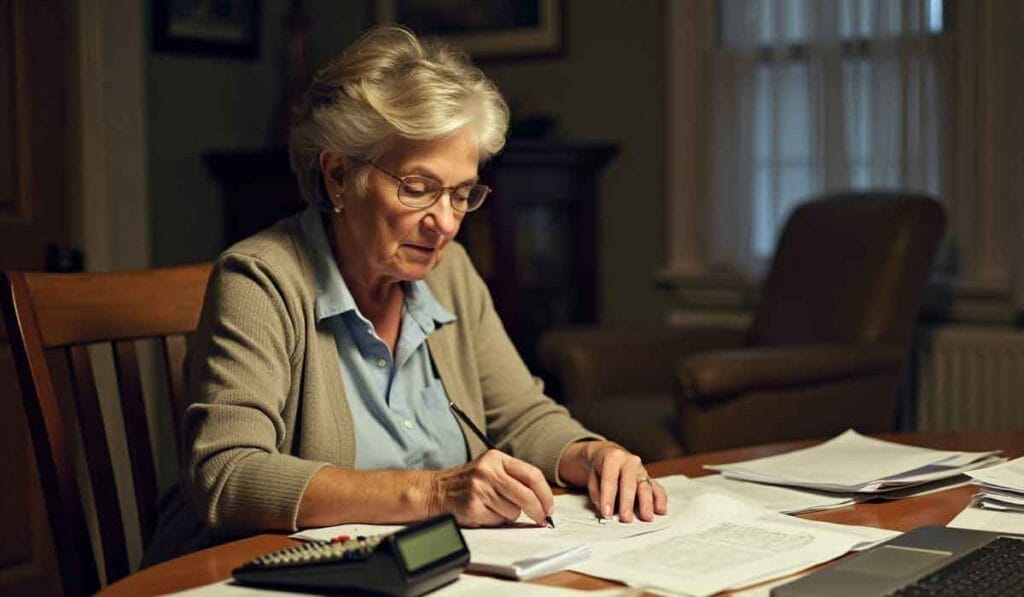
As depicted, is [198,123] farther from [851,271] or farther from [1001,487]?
[1001,487]

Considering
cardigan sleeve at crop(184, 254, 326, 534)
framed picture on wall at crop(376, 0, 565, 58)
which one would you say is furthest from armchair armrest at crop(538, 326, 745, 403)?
cardigan sleeve at crop(184, 254, 326, 534)

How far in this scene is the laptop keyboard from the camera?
3.34ft

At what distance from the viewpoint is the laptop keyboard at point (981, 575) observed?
1017 mm

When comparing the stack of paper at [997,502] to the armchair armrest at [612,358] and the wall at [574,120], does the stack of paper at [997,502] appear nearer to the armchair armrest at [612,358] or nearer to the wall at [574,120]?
the armchair armrest at [612,358]

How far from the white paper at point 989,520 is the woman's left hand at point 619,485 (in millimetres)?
302

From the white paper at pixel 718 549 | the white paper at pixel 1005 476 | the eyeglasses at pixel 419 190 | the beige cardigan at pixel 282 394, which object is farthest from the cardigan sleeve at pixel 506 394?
the white paper at pixel 1005 476

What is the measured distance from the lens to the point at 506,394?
1782 mm

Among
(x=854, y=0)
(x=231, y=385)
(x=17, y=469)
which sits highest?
(x=854, y=0)

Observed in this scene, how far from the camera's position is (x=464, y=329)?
5.82 ft

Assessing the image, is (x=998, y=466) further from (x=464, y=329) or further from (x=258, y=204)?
(x=258, y=204)

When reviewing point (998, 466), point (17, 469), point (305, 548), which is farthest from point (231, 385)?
point (17, 469)

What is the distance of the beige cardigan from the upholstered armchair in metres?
1.03

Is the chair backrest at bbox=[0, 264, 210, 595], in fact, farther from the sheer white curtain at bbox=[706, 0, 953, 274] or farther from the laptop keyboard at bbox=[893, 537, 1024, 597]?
the sheer white curtain at bbox=[706, 0, 953, 274]

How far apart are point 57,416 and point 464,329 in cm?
56
